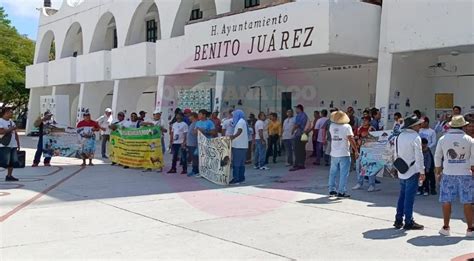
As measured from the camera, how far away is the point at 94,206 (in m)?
9.52

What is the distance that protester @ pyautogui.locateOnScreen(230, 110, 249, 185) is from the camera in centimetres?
1231

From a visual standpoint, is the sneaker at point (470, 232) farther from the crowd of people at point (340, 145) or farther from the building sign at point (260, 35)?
the building sign at point (260, 35)

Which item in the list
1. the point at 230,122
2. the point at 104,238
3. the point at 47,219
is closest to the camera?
the point at 104,238

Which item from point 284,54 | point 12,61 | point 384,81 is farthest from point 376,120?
point 12,61

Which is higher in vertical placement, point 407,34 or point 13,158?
point 407,34

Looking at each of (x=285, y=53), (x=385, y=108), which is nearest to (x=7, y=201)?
(x=285, y=53)

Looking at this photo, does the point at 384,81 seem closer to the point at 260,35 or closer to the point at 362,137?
the point at 362,137

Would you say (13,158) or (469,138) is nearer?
(469,138)

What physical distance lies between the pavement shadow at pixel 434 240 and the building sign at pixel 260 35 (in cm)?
713

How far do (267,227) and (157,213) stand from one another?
6.73 ft

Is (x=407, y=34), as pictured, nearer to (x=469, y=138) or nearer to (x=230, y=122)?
(x=230, y=122)

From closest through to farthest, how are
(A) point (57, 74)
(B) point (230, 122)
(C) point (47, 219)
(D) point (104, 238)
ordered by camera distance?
(D) point (104, 238) → (C) point (47, 219) → (B) point (230, 122) → (A) point (57, 74)

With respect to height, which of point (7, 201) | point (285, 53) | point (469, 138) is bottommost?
point (7, 201)

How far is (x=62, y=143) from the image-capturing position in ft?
54.9
